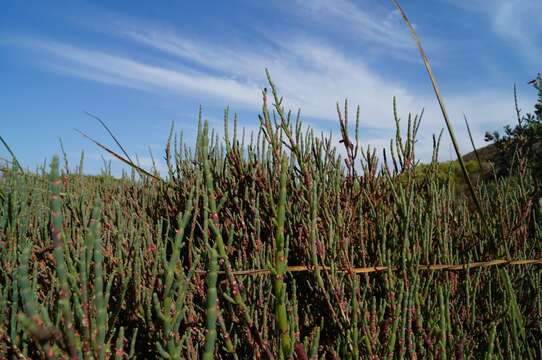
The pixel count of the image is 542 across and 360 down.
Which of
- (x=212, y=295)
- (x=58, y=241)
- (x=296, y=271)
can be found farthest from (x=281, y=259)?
(x=296, y=271)

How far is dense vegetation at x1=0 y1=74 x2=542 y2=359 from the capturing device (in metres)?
1.33

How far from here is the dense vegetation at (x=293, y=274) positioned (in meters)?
1.33

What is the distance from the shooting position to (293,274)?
2346 millimetres

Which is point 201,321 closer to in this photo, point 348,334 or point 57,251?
point 348,334

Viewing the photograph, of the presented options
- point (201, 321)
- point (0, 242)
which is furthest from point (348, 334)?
point (0, 242)

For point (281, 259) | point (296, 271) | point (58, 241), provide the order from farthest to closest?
point (296, 271) → point (281, 259) → point (58, 241)

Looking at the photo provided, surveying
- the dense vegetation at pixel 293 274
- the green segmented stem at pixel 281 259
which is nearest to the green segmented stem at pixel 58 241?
the dense vegetation at pixel 293 274

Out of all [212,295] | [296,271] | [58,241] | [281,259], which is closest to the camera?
[58,241]

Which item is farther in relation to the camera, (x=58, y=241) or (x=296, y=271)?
(x=296, y=271)

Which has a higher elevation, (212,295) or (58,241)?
(58,241)

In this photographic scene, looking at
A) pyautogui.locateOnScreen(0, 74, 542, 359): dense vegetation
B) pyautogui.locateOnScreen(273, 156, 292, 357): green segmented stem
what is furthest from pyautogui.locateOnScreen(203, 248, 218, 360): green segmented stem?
pyautogui.locateOnScreen(273, 156, 292, 357): green segmented stem

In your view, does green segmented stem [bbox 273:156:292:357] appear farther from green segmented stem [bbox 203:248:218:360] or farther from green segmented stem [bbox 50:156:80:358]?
green segmented stem [bbox 50:156:80:358]

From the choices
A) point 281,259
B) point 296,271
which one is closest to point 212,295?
point 281,259

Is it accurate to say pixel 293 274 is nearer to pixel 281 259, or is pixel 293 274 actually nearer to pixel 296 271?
pixel 296 271
